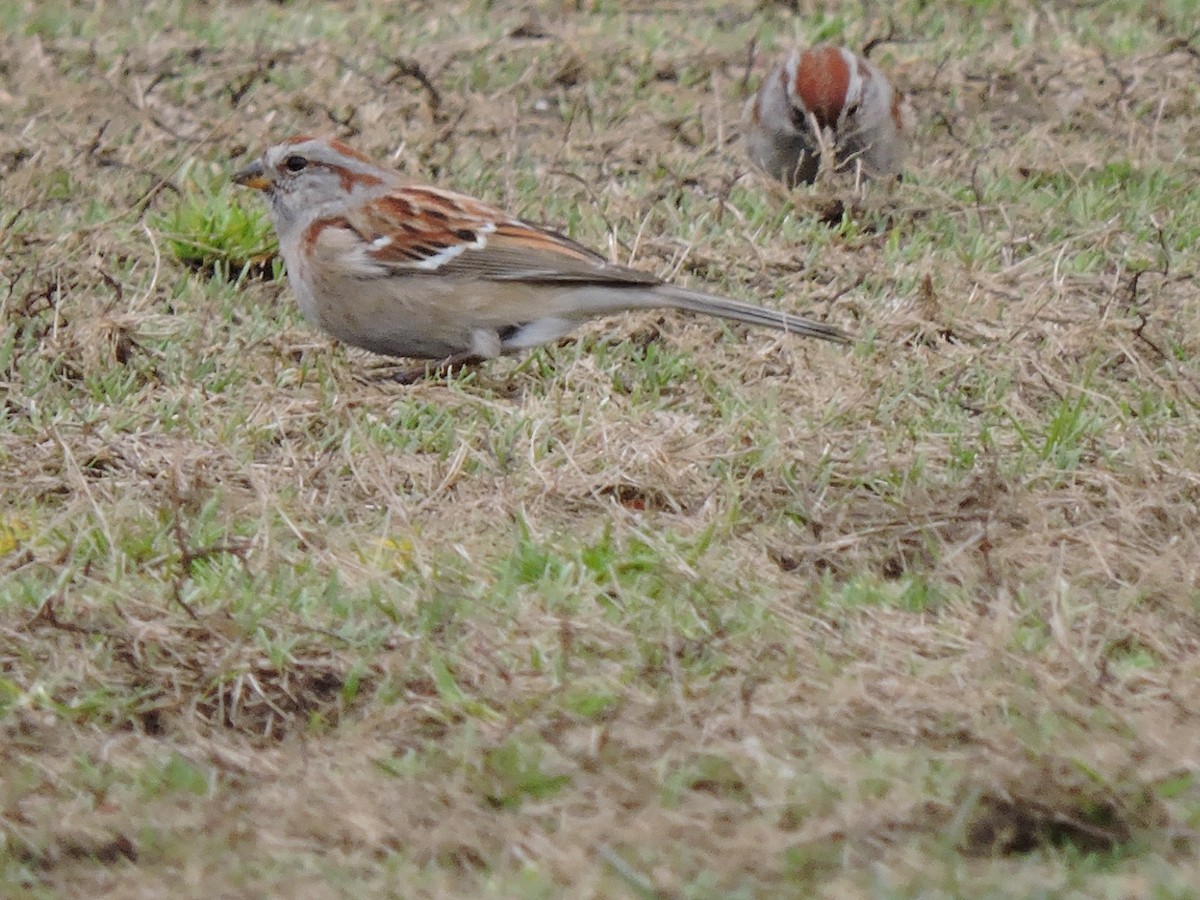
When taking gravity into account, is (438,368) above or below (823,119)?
below

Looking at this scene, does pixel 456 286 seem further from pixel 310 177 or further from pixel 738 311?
pixel 738 311

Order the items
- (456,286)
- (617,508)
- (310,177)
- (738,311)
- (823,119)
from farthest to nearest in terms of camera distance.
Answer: (823,119) < (310,177) < (456,286) < (738,311) < (617,508)

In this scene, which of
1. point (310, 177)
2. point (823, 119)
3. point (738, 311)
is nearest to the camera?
point (738, 311)

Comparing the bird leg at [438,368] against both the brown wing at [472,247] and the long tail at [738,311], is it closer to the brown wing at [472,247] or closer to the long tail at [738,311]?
the brown wing at [472,247]

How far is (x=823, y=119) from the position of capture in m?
7.93

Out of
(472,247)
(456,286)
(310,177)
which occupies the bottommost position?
(456,286)

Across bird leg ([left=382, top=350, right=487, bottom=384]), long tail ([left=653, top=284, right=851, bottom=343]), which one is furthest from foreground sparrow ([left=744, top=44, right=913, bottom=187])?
bird leg ([left=382, top=350, right=487, bottom=384])

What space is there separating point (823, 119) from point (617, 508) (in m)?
3.29

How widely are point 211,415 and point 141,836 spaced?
242cm

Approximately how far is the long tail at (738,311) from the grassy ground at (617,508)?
0.12 meters

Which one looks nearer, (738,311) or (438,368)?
(738,311)

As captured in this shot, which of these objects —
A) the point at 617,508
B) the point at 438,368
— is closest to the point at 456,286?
the point at 438,368

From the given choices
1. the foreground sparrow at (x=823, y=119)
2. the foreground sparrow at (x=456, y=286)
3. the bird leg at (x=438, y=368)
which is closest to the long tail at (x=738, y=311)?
the foreground sparrow at (x=456, y=286)

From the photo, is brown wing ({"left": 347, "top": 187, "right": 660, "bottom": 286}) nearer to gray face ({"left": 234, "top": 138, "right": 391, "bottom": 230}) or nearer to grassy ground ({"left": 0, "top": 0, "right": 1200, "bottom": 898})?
gray face ({"left": 234, "top": 138, "right": 391, "bottom": 230})
